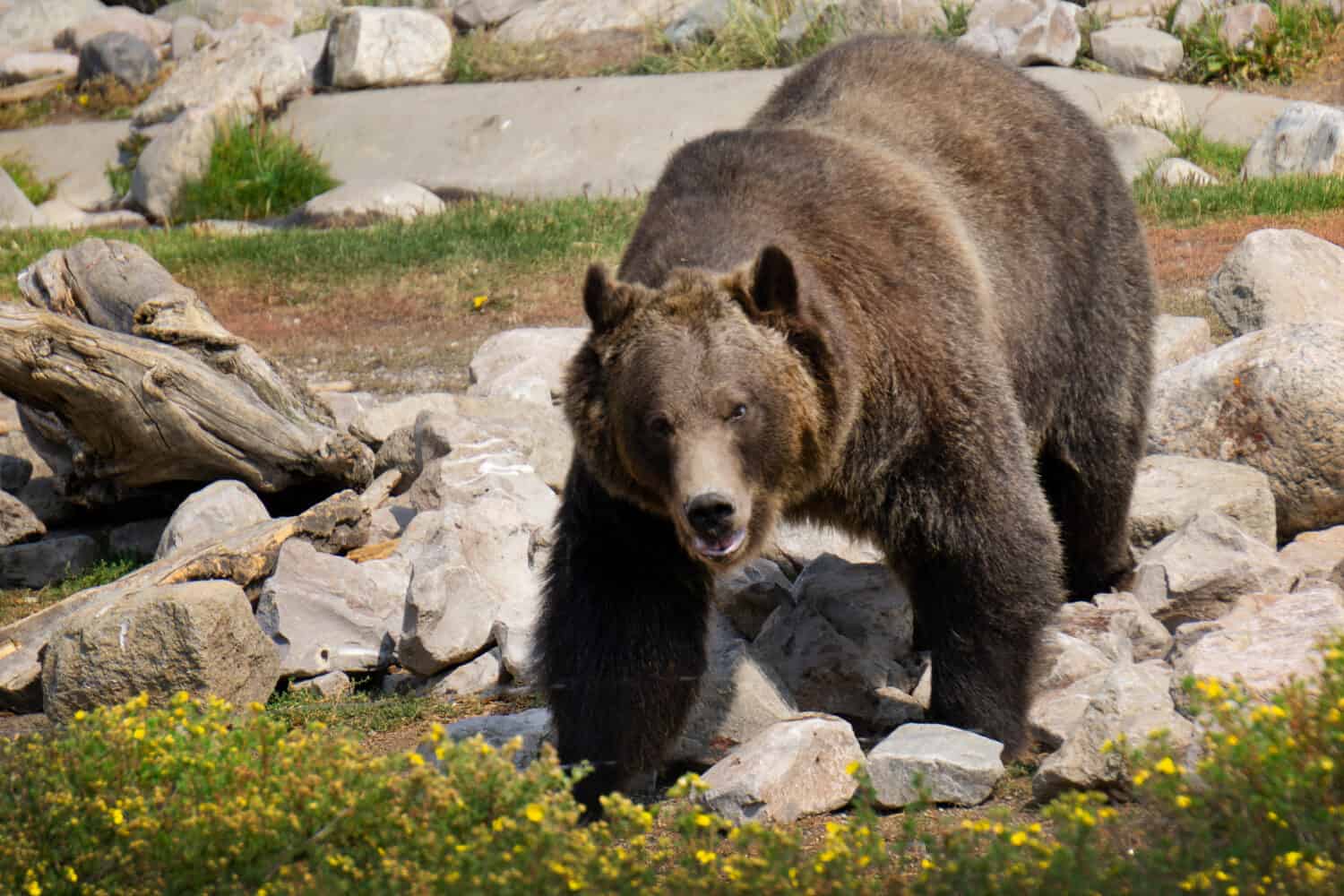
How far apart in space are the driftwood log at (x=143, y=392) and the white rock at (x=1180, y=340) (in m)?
3.92

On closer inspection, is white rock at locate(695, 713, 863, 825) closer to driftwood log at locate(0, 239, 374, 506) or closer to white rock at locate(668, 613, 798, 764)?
white rock at locate(668, 613, 798, 764)

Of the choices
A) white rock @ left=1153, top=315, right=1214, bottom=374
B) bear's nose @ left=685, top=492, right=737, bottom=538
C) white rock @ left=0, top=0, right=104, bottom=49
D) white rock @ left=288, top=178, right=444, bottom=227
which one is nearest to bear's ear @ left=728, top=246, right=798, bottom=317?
bear's nose @ left=685, top=492, right=737, bottom=538

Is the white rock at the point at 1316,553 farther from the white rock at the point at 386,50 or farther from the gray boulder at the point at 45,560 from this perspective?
the white rock at the point at 386,50

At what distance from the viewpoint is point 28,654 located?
21.0ft

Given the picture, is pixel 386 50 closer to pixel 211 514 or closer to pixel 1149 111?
pixel 1149 111

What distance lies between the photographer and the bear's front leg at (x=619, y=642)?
4.85 metres

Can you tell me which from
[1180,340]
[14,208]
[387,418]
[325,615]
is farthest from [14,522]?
[14,208]

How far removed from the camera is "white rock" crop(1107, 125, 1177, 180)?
13844 mm

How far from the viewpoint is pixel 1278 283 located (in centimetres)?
852

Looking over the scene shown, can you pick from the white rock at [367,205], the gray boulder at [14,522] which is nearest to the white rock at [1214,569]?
the gray boulder at [14,522]

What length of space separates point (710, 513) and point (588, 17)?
16862mm

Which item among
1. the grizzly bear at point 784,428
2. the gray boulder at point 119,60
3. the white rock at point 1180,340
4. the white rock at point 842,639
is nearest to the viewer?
the grizzly bear at point 784,428

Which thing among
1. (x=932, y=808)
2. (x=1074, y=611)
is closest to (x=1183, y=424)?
(x=1074, y=611)

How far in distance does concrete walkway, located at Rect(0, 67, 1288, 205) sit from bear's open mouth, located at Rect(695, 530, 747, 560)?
10.7m
